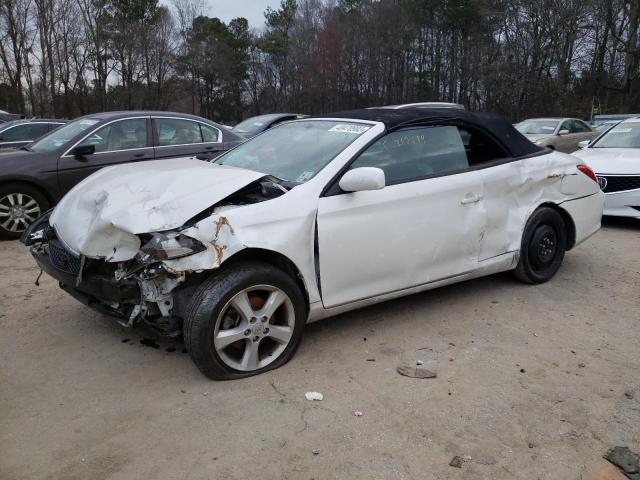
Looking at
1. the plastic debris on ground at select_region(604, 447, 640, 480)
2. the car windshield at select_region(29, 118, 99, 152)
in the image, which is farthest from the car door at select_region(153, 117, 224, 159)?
the plastic debris on ground at select_region(604, 447, 640, 480)

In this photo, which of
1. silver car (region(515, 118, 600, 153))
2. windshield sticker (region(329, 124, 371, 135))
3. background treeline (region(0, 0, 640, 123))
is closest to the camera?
windshield sticker (region(329, 124, 371, 135))

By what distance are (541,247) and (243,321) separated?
2.99 meters

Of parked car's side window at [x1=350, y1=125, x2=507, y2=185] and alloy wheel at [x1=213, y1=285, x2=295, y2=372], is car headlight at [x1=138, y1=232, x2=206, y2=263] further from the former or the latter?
parked car's side window at [x1=350, y1=125, x2=507, y2=185]

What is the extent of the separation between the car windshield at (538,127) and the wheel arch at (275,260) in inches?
528

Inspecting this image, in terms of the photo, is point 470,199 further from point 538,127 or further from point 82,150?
point 538,127

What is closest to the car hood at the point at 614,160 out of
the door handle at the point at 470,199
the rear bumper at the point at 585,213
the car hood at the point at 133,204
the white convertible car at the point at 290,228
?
the rear bumper at the point at 585,213

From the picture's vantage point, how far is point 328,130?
4.13 metres

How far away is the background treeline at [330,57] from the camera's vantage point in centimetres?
3488

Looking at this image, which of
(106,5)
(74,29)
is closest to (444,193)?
(74,29)

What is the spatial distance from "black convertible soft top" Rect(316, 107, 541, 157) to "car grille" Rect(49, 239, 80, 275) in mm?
2231

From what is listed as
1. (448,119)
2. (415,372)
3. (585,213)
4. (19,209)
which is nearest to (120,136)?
(19,209)

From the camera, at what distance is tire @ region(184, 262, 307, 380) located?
307cm

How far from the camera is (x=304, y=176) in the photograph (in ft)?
12.0

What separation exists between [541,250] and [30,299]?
452cm
